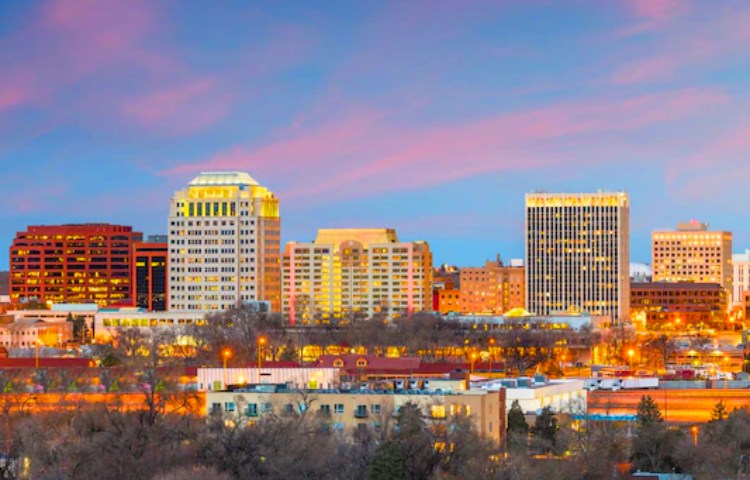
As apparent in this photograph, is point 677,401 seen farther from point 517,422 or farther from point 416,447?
point 416,447

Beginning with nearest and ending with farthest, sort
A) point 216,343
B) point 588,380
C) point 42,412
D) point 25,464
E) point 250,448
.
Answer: point 250,448 → point 25,464 → point 42,412 → point 588,380 → point 216,343

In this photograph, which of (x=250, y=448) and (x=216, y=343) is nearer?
(x=250, y=448)

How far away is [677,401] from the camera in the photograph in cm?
10444

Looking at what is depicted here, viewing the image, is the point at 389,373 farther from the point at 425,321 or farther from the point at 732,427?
the point at 425,321

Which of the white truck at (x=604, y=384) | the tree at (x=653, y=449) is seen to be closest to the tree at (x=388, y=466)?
the tree at (x=653, y=449)

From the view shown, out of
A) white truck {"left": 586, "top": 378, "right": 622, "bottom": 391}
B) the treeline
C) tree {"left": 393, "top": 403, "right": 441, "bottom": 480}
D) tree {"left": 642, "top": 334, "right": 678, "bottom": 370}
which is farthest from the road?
tree {"left": 642, "top": 334, "right": 678, "bottom": 370}

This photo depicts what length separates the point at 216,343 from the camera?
165m

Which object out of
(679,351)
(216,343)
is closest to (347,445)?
(216,343)

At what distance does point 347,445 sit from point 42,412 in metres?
24.3

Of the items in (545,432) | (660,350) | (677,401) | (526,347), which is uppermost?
(526,347)

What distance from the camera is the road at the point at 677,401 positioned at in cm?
10306

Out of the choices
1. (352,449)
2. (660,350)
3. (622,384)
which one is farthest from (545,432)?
(660,350)

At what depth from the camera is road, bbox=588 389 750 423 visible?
10306 cm

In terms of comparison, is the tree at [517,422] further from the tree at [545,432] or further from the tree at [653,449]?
the tree at [653,449]
